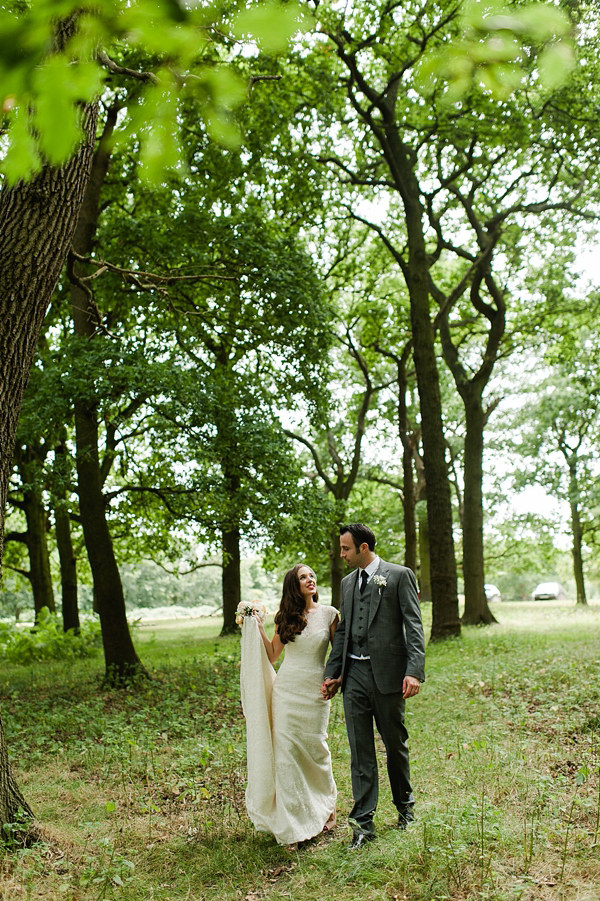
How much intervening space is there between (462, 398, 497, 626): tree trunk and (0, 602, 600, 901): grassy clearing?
797cm

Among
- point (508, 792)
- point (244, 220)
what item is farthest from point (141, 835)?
point (244, 220)

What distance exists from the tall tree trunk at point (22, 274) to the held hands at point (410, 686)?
3.00 meters

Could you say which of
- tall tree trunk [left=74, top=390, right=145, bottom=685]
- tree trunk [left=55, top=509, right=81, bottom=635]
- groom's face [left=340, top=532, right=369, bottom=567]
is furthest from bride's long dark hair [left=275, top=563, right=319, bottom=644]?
tree trunk [left=55, top=509, right=81, bottom=635]

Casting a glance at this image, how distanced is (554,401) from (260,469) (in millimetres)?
21940

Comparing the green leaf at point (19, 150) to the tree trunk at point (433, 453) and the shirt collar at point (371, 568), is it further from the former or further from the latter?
the tree trunk at point (433, 453)

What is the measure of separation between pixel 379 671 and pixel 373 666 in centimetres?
6

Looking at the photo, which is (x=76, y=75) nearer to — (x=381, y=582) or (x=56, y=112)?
(x=56, y=112)

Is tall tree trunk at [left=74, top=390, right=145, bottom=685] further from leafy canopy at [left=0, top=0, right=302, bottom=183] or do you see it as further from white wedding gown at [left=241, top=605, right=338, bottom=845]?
leafy canopy at [left=0, top=0, right=302, bottom=183]

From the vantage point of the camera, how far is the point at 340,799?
21.5ft

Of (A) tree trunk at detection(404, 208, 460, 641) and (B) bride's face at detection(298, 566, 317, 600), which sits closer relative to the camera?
(B) bride's face at detection(298, 566, 317, 600)

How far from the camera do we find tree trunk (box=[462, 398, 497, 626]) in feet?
64.7

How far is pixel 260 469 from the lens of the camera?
40.3 ft

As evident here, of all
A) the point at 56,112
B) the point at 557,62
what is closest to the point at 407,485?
the point at 557,62

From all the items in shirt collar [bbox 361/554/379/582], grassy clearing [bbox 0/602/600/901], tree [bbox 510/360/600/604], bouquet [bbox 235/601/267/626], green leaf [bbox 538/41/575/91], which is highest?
tree [bbox 510/360/600/604]
